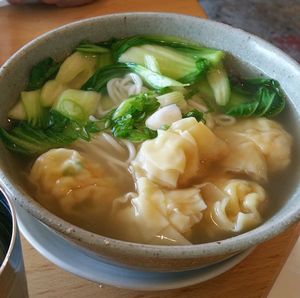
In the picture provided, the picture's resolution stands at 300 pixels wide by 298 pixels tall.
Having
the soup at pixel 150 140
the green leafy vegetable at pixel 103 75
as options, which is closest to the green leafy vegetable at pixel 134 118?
the soup at pixel 150 140

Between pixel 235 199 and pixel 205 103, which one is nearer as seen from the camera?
pixel 235 199

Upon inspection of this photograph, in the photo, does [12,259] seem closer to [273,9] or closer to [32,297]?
[32,297]

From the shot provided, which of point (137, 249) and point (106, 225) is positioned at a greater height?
point (137, 249)

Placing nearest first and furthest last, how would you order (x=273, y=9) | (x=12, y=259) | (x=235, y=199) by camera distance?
(x=12, y=259) < (x=235, y=199) < (x=273, y=9)

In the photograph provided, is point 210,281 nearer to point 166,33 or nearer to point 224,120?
point 224,120

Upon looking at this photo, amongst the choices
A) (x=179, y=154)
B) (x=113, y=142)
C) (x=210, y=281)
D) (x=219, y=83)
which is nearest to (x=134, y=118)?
(x=113, y=142)

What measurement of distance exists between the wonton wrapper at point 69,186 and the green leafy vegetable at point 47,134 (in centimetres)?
7

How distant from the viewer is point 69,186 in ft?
3.57

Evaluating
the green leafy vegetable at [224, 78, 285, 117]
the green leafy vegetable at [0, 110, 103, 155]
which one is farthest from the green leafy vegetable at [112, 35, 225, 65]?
the green leafy vegetable at [0, 110, 103, 155]

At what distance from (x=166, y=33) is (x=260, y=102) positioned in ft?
1.06

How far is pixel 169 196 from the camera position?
3.50 ft

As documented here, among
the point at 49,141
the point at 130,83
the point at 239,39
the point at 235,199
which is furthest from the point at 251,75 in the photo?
the point at 49,141

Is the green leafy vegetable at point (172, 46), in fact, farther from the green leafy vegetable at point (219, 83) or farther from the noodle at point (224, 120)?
the noodle at point (224, 120)

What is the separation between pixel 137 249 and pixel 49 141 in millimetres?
477
